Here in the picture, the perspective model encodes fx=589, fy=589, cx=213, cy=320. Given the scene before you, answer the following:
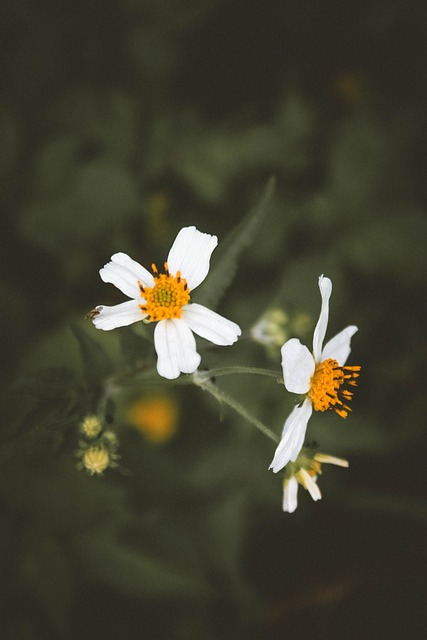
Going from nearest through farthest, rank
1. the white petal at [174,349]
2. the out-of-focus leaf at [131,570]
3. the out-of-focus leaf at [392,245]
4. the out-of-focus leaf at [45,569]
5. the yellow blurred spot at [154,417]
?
the white petal at [174,349] → the out-of-focus leaf at [45,569] → the out-of-focus leaf at [131,570] → the yellow blurred spot at [154,417] → the out-of-focus leaf at [392,245]

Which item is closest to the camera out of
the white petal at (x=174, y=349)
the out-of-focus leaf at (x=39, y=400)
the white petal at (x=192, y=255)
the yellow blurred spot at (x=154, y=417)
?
the white petal at (x=174, y=349)

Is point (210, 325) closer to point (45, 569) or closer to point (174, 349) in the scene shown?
point (174, 349)

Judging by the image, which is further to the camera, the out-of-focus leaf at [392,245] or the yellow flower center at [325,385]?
the out-of-focus leaf at [392,245]

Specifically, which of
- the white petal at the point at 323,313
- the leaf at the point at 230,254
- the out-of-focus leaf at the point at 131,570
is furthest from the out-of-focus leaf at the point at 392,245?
the out-of-focus leaf at the point at 131,570

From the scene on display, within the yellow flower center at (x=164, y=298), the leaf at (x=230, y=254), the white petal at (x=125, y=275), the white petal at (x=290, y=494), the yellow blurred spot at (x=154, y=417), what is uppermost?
the yellow blurred spot at (x=154, y=417)

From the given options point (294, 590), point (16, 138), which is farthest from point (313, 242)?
point (294, 590)

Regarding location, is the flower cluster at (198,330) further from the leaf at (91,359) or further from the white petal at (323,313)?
the leaf at (91,359)

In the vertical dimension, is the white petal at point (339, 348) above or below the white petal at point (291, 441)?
above
